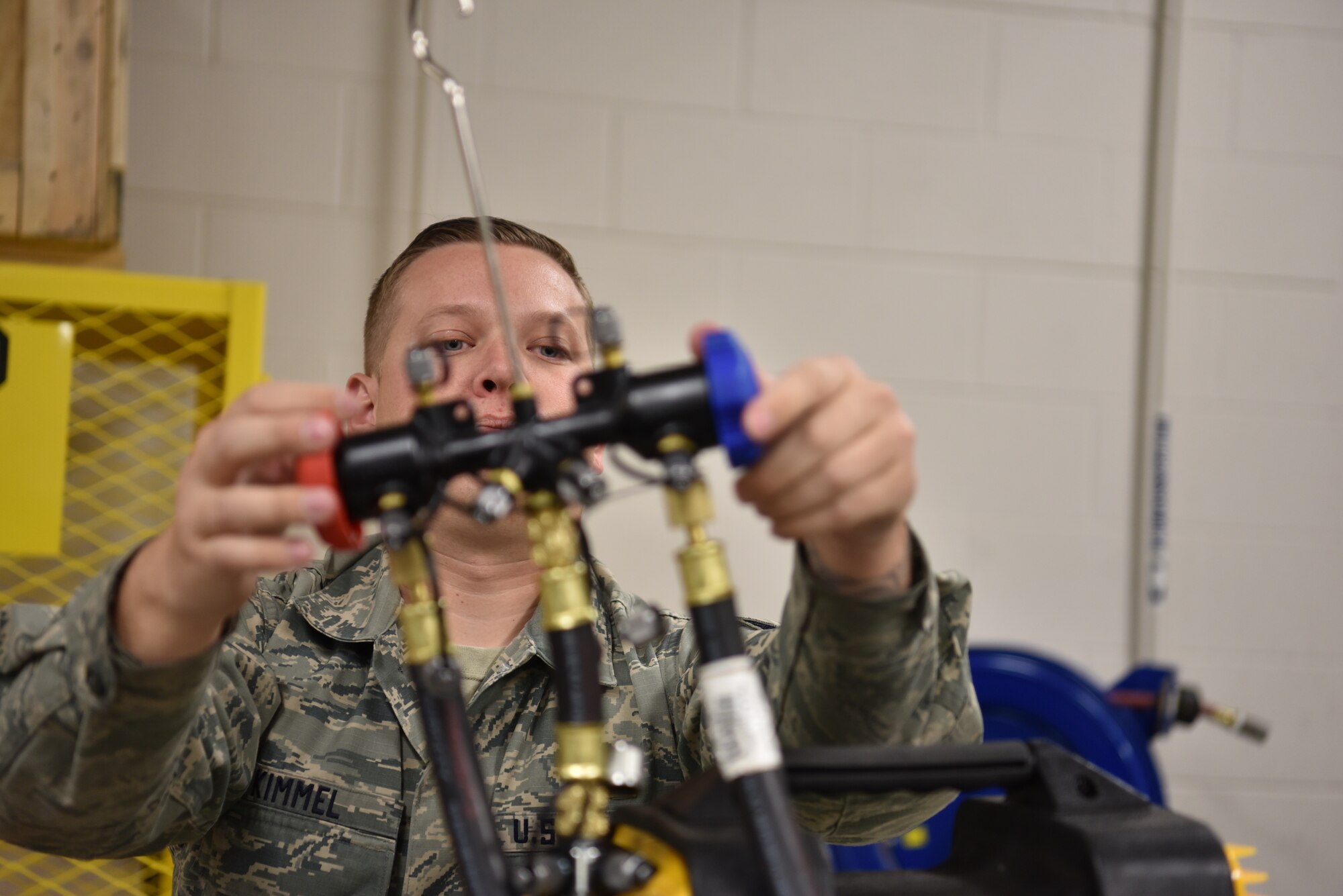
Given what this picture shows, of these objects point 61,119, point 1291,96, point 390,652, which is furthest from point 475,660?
point 1291,96

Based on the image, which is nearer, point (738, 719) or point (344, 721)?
point (738, 719)

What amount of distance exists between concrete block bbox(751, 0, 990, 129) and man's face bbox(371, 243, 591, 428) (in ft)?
3.23

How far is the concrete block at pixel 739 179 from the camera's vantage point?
6.21ft

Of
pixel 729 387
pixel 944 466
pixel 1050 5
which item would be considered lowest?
pixel 944 466

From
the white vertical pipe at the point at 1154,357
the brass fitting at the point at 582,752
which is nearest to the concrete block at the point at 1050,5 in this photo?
the white vertical pipe at the point at 1154,357

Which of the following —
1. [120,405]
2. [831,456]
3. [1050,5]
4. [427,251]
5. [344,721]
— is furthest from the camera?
[1050,5]

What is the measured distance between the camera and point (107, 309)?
4.18 feet

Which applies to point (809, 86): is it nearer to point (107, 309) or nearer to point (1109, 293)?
point (1109, 293)

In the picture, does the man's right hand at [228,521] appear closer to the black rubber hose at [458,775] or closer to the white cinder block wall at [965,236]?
the black rubber hose at [458,775]

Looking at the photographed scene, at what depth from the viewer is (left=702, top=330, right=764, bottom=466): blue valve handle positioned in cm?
45

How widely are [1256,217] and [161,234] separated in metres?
1.85

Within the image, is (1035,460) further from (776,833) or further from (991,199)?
(776,833)

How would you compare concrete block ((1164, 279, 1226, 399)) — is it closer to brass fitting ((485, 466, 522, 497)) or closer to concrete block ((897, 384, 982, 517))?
concrete block ((897, 384, 982, 517))

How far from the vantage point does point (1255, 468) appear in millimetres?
2021
